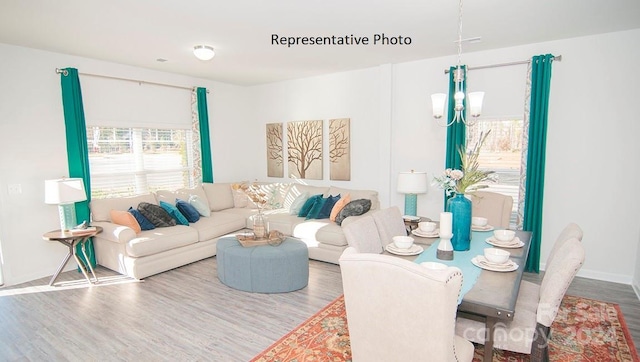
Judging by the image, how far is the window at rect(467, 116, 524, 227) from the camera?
434 cm

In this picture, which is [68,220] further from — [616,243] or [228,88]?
[616,243]

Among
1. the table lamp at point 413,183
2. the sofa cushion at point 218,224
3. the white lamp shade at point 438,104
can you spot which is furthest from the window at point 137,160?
the white lamp shade at point 438,104

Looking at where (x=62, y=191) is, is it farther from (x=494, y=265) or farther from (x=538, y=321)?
(x=538, y=321)

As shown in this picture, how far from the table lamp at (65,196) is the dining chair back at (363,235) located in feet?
11.0

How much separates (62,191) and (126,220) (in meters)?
0.75

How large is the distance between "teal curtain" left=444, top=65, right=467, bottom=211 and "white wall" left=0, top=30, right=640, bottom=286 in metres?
0.16

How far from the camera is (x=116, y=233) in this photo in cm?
Result: 411

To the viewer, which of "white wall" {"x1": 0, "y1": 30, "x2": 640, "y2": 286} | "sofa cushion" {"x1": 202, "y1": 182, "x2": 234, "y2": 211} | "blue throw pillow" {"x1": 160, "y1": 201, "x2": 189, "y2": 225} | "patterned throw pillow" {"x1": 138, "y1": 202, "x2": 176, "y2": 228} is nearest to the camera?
"white wall" {"x1": 0, "y1": 30, "x2": 640, "y2": 286}

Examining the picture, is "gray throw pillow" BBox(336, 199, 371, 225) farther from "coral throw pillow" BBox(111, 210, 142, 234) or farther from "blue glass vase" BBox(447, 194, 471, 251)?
"coral throw pillow" BBox(111, 210, 142, 234)

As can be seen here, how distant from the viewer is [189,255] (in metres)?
4.60

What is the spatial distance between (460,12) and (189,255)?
4.22m

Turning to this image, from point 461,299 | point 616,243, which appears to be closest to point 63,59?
point 461,299

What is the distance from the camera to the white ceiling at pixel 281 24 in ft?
9.59

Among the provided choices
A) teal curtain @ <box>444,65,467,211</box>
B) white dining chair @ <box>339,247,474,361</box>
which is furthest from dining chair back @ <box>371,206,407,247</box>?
teal curtain @ <box>444,65,467,211</box>
